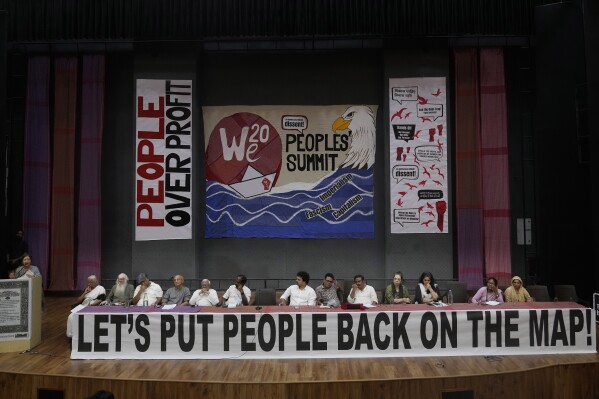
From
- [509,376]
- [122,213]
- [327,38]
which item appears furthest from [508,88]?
[122,213]

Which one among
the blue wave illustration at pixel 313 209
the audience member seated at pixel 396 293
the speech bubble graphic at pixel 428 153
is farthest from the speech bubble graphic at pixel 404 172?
the audience member seated at pixel 396 293

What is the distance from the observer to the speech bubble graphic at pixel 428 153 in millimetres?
11414

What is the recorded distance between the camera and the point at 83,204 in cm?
1168

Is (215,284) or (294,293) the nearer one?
(294,293)

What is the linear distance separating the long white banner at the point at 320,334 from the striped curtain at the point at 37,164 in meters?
5.84

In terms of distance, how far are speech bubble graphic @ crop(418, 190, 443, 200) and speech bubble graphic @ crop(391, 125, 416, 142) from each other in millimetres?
1168

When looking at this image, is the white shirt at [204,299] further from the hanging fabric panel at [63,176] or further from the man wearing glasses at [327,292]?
the hanging fabric panel at [63,176]

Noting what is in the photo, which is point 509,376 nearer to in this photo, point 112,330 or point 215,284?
point 112,330

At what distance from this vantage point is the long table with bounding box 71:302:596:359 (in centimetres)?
655

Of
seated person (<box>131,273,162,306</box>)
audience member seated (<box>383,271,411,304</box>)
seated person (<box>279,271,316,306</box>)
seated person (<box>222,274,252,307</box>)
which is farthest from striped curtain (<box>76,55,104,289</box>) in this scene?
audience member seated (<box>383,271,411,304</box>)

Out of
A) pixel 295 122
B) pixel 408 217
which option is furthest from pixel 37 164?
pixel 408 217

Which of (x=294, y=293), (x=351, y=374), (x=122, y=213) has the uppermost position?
(x=122, y=213)

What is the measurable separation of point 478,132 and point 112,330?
8.44 meters

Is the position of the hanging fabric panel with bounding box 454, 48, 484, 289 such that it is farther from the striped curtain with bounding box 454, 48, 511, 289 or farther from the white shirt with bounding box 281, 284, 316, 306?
the white shirt with bounding box 281, 284, 316, 306
